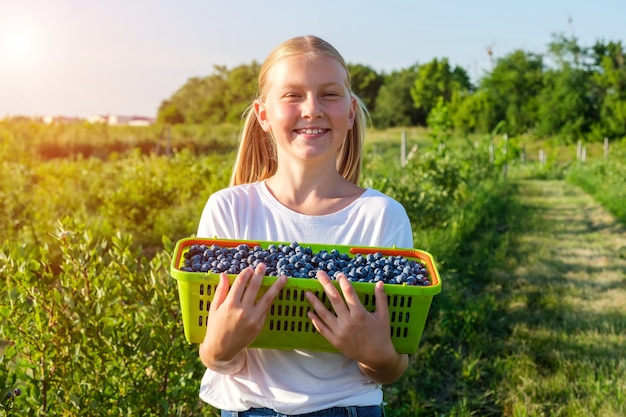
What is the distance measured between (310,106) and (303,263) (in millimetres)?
443

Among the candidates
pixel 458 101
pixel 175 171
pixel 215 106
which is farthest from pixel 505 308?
pixel 215 106

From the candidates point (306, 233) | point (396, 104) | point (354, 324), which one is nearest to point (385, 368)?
point (354, 324)

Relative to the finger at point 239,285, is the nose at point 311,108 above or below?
above

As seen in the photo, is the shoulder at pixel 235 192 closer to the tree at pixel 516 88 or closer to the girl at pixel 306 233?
the girl at pixel 306 233

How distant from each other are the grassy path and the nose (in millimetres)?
2383

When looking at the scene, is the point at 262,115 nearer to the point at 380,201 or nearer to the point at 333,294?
the point at 380,201

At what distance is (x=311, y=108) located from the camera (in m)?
1.71

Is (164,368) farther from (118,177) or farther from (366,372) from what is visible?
(118,177)

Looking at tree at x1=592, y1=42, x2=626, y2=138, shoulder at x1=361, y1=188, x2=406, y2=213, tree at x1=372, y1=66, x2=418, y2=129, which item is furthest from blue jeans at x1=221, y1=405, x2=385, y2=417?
tree at x1=372, y1=66, x2=418, y2=129

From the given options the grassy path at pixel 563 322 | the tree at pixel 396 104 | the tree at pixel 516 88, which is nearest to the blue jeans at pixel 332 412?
the grassy path at pixel 563 322

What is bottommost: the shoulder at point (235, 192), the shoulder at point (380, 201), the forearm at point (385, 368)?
the forearm at point (385, 368)

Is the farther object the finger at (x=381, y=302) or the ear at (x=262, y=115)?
the ear at (x=262, y=115)

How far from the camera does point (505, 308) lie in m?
5.58

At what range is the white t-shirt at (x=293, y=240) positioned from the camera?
1.57m
